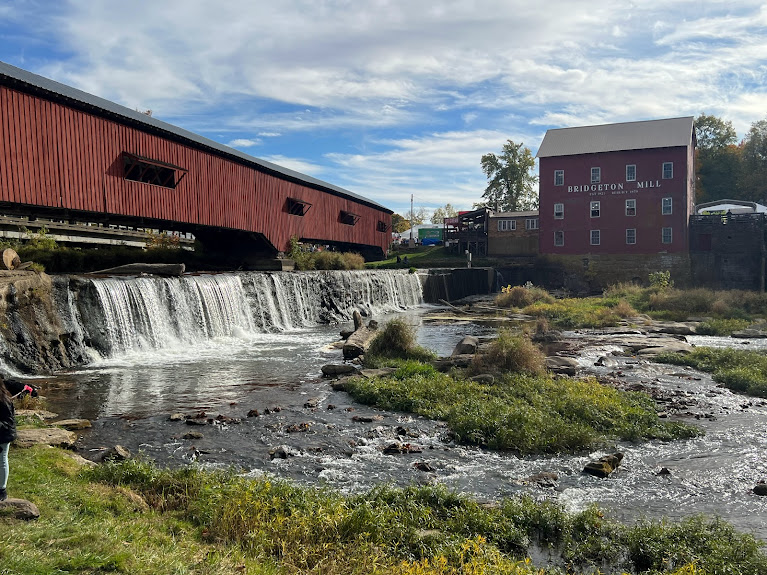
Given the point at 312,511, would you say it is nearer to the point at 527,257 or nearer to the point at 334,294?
the point at 334,294

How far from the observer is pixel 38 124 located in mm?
17609

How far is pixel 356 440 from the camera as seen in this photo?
8.96 metres

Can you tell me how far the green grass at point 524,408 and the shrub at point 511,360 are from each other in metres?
0.48

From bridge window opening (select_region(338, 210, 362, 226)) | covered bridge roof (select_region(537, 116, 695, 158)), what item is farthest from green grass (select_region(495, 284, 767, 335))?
covered bridge roof (select_region(537, 116, 695, 158))

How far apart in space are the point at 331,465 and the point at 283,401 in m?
3.76

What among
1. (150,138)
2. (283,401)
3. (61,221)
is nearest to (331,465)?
(283,401)

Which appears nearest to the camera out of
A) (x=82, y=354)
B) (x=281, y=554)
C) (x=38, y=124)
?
(x=281, y=554)

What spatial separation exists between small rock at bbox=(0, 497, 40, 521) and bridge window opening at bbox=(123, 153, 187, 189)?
18.6m

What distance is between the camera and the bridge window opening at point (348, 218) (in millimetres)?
41094

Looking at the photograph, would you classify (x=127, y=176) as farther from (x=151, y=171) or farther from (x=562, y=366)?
(x=562, y=366)

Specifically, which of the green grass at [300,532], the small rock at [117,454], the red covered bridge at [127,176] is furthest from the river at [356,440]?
the red covered bridge at [127,176]

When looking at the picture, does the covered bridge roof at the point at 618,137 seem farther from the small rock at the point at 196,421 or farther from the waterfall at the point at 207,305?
the small rock at the point at 196,421

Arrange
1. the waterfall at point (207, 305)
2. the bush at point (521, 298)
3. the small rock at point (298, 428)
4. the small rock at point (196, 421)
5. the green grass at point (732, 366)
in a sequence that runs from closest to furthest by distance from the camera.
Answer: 1. the small rock at point (298, 428)
2. the small rock at point (196, 421)
3. the green grass at point (732, 366)
4. the waterfall at point (207, 305)
5. the bush at point (521, 298)

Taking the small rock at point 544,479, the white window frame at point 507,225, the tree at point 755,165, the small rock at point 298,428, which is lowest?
the small rock at point 544,479
